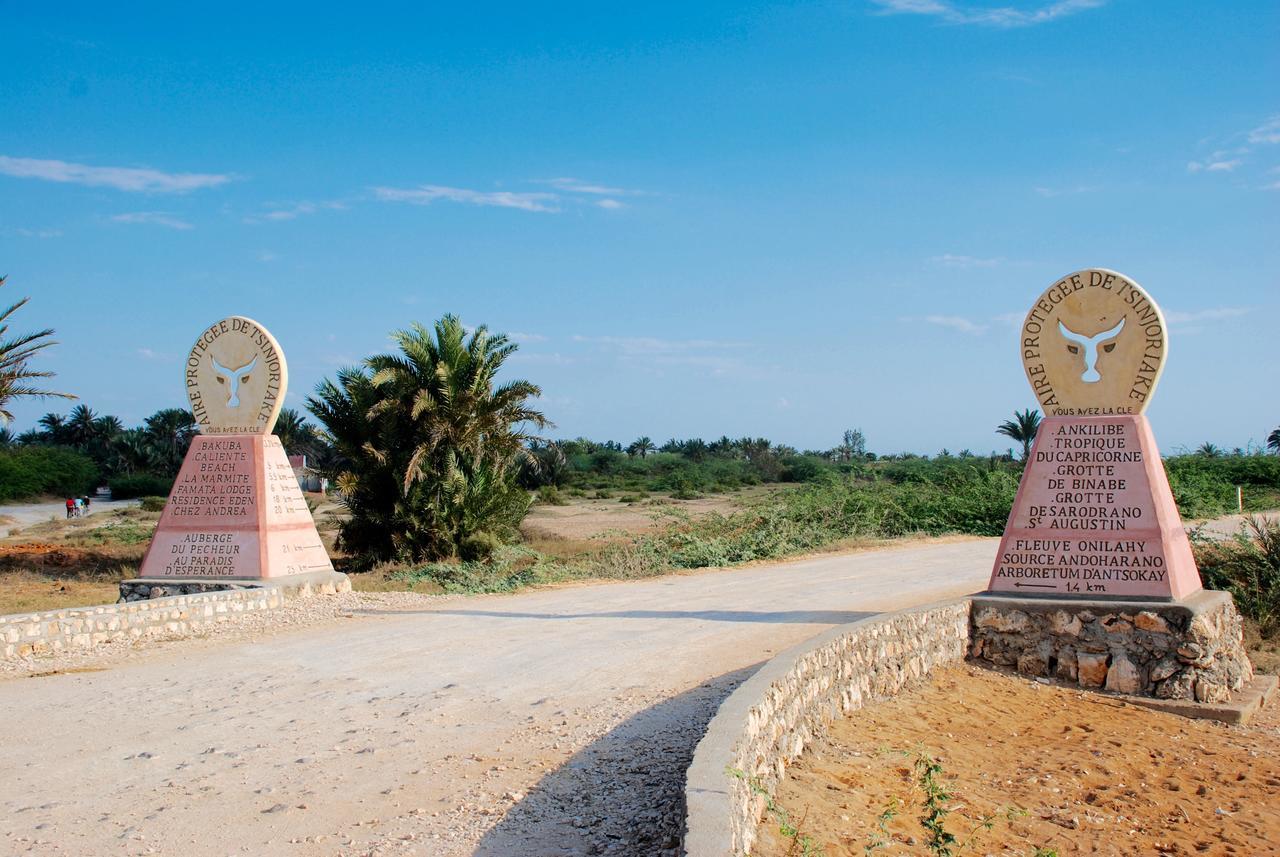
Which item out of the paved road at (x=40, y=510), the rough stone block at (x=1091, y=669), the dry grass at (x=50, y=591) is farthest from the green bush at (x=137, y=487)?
the rough stone block at (x=1091, y=669)

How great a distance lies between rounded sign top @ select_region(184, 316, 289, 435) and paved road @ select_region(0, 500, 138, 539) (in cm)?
3307

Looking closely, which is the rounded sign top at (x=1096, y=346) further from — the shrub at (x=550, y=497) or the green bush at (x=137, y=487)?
the green bush at (x=137, y=487)

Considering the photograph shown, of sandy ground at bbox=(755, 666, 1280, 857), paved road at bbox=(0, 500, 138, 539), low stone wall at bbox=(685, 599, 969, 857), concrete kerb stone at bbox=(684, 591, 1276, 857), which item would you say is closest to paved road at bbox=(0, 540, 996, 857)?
low stone wall at bbox=(685, 599, 969, 857)

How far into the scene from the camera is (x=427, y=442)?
1984 cm

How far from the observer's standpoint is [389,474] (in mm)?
20312

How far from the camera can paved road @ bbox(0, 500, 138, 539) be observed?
45.4 metres

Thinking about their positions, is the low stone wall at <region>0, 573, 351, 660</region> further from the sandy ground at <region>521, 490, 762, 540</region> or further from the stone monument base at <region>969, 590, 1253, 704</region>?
the sandy ground at <region>521, 490, 762, 540</region>

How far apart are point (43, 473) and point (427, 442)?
164 feet

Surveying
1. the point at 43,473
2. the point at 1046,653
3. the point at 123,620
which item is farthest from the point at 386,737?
the point at 43,473

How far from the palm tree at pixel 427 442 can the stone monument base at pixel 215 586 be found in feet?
20.4

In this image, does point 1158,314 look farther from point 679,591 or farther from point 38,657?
point 38,657

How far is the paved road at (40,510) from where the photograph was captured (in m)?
45.4

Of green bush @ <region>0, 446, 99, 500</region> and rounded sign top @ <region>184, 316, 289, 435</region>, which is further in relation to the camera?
green bush @ <region>0, 446, 99, 500</region>

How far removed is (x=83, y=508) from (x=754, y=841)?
53470mm
